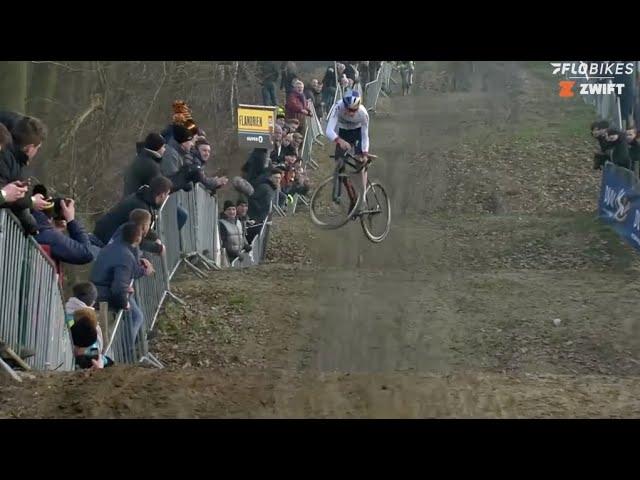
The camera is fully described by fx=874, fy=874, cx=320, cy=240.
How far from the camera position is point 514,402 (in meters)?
6.77

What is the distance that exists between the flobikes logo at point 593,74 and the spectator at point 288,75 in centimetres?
→ 277

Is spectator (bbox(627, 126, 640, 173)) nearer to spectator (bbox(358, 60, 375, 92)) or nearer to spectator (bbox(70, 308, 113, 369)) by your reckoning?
spectator (bbox(358, 60, 375, 92))

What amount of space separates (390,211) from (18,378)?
18.0 feet

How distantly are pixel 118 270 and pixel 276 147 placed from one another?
3.41 metres

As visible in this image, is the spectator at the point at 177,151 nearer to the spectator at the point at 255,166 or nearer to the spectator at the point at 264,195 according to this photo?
the spectator at the point at 255,166

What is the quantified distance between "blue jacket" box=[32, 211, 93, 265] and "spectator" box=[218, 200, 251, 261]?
3381mm

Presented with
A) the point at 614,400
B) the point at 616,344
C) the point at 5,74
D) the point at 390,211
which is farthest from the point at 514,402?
the point at 5,74

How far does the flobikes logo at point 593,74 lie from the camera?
29.9 feet

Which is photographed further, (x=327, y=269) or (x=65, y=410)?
(x=327, y=269)

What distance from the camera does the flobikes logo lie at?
910cm

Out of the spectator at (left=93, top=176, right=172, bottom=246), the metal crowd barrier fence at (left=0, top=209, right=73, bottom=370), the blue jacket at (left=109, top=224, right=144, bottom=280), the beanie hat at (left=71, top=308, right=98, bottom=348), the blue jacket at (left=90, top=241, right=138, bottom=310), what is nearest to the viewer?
the metal crowd barrier fence at (left=0, top=209, right=73, bottom=370)

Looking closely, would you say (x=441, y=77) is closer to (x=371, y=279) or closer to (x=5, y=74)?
(x=371, y=279)

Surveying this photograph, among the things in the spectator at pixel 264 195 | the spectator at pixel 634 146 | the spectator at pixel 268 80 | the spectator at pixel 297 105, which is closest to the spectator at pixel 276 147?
the spectator at pixel 264 195

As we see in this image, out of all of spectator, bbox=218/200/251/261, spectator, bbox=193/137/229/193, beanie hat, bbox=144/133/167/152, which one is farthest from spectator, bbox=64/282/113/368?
spectator, bbox=218/200/251/261
